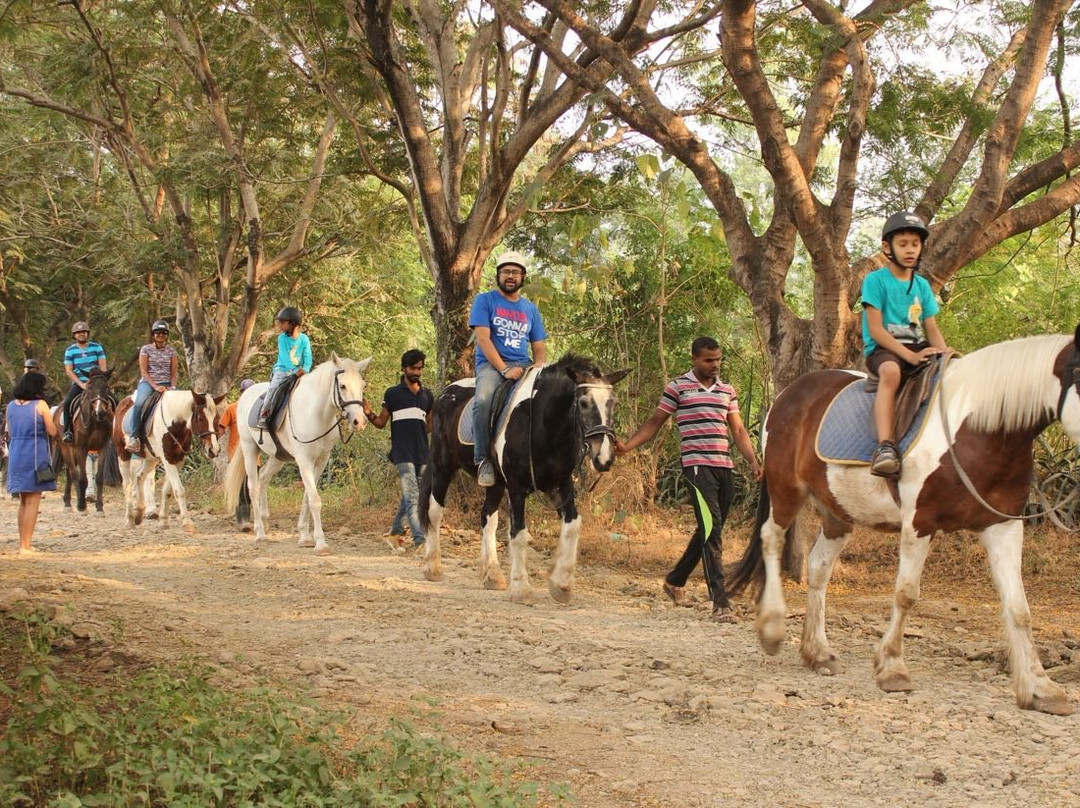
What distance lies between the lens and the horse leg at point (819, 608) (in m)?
6.59

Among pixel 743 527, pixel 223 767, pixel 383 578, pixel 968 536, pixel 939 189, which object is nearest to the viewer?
pixel 223 767

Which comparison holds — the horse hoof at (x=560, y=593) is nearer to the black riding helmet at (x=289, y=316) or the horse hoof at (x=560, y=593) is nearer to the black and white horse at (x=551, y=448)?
the black and white horse at (x=551, y=448)

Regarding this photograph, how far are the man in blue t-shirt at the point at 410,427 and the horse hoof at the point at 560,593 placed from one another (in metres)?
3.23

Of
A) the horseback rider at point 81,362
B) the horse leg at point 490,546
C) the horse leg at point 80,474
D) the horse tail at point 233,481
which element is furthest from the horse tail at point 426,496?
the horse leg at point 80,474

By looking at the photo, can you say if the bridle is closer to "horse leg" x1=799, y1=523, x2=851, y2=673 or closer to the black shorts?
"horse leg" x1=799, y1=523, x2=851, y2=673

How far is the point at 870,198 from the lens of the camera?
11.6 meters

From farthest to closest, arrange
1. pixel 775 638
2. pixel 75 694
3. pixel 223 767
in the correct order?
pixel 775 638 < pixel 75 694 < pixel 223 767

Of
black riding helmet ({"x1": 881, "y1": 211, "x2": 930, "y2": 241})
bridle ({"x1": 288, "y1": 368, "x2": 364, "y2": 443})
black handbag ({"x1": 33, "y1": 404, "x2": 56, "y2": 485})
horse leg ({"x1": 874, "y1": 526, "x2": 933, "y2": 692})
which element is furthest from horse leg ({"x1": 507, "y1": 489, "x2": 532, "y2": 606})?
black handbag ({"x1": 33, "y1": 404, "x2": 56, "y2": 485})

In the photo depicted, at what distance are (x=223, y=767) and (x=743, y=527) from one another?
31.8 feet

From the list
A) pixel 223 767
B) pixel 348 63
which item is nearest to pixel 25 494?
pixel 348 63

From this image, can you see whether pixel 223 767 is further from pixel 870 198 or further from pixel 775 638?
pixel 870 198

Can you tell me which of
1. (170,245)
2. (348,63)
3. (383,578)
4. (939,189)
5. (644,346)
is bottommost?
(383,578)

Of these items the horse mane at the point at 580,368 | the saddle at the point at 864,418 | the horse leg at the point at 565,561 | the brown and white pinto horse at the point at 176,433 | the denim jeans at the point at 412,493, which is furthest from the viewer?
the brown and white pinto horse at the point at 176,433

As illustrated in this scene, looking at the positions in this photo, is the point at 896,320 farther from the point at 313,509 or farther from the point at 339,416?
the point at 313,509
